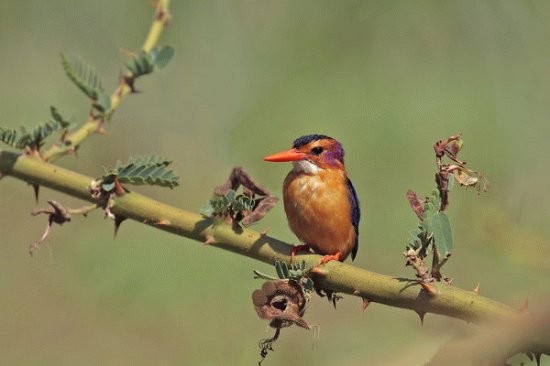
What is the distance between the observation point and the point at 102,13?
2.96 meters

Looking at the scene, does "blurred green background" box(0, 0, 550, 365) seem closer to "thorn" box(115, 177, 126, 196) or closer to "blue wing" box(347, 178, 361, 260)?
"blue wing" box(347, 178, 361, 260)

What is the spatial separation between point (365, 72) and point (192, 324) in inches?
35.8

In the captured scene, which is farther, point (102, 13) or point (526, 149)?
point (102, 13)

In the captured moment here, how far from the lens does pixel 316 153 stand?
2.36 m

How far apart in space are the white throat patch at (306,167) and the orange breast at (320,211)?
12mm

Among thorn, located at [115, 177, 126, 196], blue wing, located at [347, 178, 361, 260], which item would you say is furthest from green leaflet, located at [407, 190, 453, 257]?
blue wing, located at [347, 178, 361, 260]

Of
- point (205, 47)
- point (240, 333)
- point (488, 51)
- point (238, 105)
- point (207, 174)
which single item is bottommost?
point (240, 333)

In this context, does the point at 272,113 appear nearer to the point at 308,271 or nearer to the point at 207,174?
the point at 207,174

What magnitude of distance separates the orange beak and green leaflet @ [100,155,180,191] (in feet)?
1.63

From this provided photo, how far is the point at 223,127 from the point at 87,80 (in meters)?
1.42

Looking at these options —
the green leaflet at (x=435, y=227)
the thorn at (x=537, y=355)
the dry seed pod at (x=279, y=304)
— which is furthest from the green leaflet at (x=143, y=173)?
the thorn at (x=537, y=355)

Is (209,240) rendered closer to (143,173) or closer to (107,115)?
(143,173)

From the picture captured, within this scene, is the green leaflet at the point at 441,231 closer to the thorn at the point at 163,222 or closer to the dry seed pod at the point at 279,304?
the dry seed pod at the point at 279,304

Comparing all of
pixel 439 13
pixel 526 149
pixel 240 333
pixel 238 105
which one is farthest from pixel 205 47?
pixel 526 149
